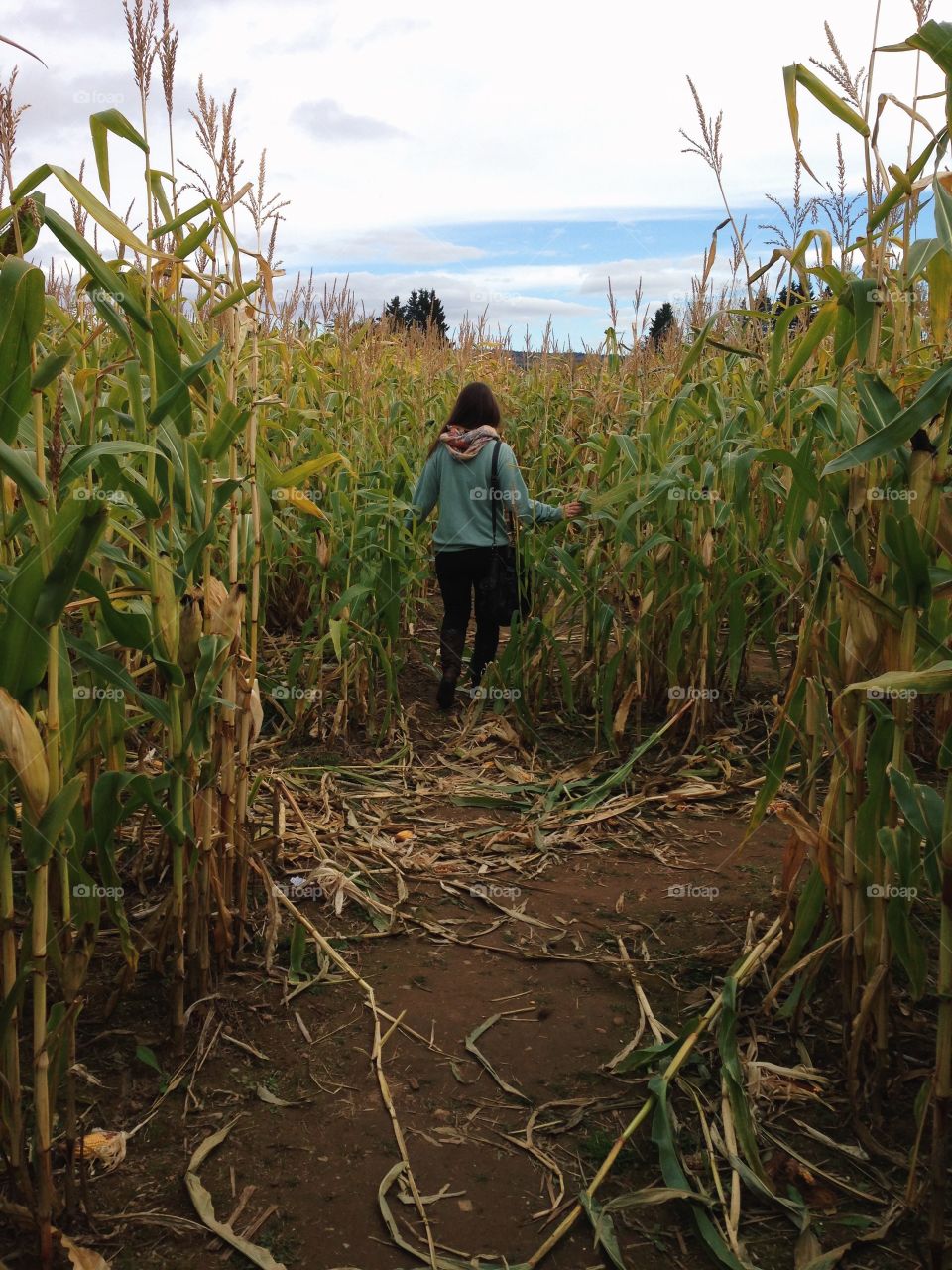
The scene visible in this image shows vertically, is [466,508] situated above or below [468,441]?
below

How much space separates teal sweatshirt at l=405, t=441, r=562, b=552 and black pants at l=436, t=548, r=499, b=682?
0.05m

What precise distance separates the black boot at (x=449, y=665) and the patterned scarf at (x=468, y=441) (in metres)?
0.87

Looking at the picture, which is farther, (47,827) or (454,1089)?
(454,1089)

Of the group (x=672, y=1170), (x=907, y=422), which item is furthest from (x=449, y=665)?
(x=907, y=422)

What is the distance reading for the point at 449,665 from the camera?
485cm

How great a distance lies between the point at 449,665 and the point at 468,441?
3.49ft

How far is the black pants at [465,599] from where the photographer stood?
499 cm

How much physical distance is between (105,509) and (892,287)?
163 cm

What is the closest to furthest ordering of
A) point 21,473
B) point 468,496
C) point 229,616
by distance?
point 21,473
point 229,616
point 468,496

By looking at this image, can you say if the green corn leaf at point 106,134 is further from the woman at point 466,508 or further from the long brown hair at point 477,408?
the long brown hair at point 477,408


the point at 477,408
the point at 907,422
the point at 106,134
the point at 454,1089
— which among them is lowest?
the point at 454,1089

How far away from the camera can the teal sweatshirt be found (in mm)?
4770

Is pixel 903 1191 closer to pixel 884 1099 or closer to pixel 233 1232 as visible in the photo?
pixel 884 1099

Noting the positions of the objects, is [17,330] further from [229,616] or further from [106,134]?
[229,616]
